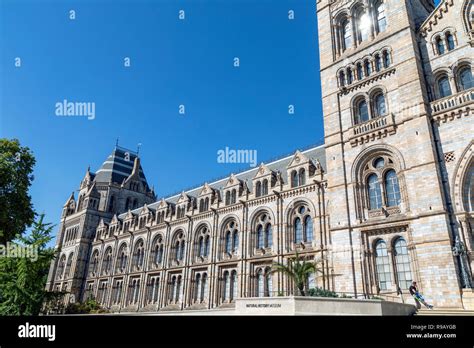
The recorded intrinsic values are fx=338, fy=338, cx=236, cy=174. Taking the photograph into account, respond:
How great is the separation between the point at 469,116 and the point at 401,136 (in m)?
3.58

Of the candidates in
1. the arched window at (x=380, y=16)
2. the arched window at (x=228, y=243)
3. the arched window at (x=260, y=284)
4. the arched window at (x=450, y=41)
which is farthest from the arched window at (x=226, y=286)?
the arched window at (x=450, y=41)

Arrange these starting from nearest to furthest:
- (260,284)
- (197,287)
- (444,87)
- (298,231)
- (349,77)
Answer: (444,87), (349,77), (298,231), (260,284), (197,287)

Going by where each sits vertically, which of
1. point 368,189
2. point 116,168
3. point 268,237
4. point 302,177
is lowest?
point 268,237

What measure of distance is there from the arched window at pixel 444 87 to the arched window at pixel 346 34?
772 cm

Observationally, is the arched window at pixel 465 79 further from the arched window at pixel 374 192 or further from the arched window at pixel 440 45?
the arched window at pixel 374 192

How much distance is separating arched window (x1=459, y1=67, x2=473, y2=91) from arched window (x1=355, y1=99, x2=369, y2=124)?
5.56 meters

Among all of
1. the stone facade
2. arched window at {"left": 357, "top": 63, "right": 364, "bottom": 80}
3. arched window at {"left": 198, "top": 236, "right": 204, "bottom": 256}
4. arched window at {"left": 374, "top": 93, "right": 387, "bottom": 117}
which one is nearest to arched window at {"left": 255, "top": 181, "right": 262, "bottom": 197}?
Answer: the stone facade

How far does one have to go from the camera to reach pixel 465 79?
2019 cm

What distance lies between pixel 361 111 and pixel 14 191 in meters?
27.9

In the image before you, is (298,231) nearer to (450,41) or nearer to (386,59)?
(386,59)

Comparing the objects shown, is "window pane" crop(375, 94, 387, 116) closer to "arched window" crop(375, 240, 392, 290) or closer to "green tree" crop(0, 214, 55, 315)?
"arched window" crop(375, 240, 392, 290)

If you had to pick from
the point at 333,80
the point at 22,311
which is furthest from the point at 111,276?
the point at 333,80

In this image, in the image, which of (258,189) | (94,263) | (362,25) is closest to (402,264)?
(258,189)

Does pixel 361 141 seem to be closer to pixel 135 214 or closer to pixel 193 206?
pixel 193 206
